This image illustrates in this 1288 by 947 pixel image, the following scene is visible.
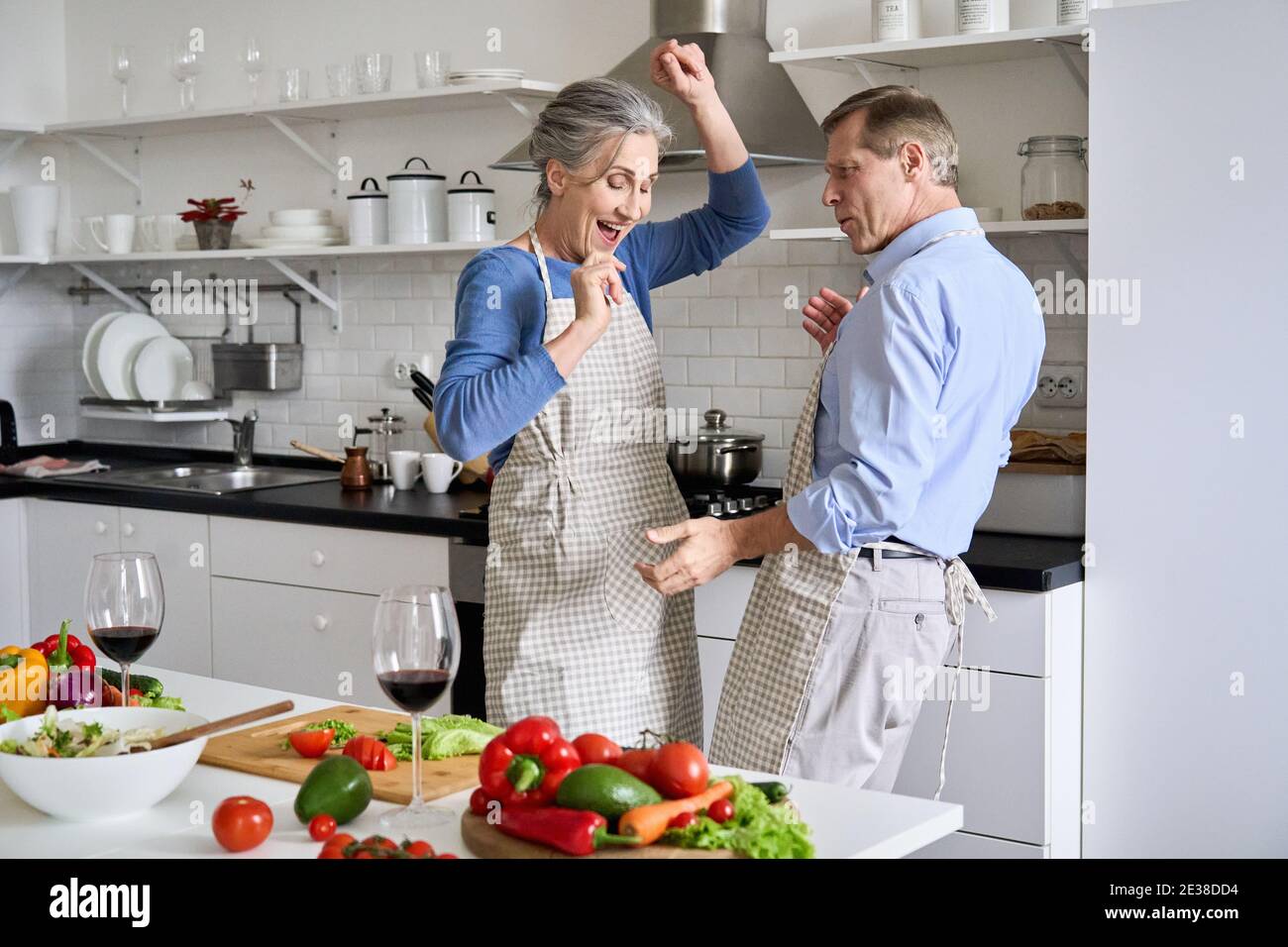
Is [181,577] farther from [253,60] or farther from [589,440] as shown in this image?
[589,440]

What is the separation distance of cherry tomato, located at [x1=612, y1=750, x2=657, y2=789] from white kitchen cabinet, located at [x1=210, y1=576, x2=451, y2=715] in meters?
2.28

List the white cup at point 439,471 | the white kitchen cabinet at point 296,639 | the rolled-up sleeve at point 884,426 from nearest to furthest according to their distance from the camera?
the rolled-up sleeve at point 884,426 → the white kitchen cabinet at point 296,639 → the white cup at point 439,471

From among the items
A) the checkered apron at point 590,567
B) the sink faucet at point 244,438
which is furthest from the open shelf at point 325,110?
the checkered apron at point 590,567

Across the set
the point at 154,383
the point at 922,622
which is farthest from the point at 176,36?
the point at 922,622

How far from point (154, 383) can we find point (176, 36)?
121 cm

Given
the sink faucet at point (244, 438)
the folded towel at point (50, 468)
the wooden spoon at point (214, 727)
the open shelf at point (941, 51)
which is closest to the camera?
the wooden spoon at point (214, 727)

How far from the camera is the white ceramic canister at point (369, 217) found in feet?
14.5

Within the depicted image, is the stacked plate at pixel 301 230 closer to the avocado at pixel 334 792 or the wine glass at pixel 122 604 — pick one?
the wine glass at pixel 122 604

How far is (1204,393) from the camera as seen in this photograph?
2.88m

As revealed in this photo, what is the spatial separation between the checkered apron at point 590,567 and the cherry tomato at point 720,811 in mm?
1053

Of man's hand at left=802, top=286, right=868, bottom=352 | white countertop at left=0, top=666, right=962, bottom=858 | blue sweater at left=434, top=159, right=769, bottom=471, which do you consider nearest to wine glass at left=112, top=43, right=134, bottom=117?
blue sweater at left=434, top=159, right=769, bottom=471

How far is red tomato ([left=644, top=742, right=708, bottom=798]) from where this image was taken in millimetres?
1427

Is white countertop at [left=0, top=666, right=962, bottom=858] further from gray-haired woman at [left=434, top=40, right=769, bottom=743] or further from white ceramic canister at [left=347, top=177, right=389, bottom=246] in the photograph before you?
white ceramic canister at [left=347, top=177, right=389, bottom=246]

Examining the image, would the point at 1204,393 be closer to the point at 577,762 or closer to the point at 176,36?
the point at 577,762
